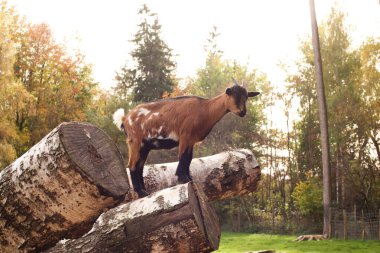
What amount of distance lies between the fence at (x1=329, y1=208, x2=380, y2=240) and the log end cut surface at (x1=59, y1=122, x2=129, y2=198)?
741 inches

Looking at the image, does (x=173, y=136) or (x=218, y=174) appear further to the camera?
(x=218, y=174)

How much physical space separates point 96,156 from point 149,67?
2731 cm

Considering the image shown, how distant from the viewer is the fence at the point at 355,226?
68.4 feet

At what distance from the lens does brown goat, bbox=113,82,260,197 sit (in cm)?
492

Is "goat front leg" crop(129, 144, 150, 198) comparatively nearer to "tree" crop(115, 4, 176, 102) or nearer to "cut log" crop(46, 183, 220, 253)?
"cut log" crop(46, 183, 220, 253)

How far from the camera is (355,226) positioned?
21.0 meters

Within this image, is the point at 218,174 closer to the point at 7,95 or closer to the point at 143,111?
the point at 143,111

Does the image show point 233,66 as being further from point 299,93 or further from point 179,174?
point 179,174

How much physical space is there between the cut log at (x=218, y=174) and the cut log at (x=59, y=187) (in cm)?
217

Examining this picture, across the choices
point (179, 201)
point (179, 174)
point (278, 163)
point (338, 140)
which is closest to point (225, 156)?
point (179, 174)

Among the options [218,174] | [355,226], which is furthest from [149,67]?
[218,174]

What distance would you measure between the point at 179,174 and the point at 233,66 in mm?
26903

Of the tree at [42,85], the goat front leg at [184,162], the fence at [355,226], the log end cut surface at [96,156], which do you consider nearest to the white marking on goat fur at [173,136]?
the goat front leg at [184,162]

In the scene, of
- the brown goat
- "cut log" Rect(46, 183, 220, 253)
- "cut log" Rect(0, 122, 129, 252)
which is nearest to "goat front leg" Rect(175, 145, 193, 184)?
the brown goat
